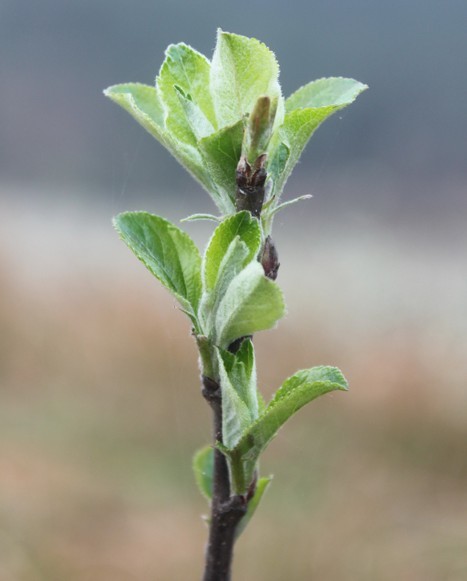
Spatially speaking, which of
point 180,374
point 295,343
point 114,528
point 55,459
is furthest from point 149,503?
point 295,343

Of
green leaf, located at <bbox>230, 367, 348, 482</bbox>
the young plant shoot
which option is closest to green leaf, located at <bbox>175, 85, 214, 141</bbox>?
the young plant shoot

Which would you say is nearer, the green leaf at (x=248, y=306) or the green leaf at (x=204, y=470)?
the green leaf at (x=248, y=306)

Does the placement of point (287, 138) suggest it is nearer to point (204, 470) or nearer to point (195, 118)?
point (195, 118)

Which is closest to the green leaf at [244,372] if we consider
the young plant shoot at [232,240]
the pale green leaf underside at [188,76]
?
the young plant shoot at [232,240]

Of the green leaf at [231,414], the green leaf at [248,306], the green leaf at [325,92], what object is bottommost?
the green leaf at [231,414]

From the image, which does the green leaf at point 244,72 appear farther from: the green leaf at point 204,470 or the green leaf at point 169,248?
the green leaf at point 204,470

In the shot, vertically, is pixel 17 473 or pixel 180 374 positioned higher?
pixel 180 374

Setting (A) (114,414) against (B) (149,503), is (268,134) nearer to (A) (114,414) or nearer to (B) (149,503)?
(B) (149,503)

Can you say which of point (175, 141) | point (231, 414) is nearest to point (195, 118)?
point (175, 141)
